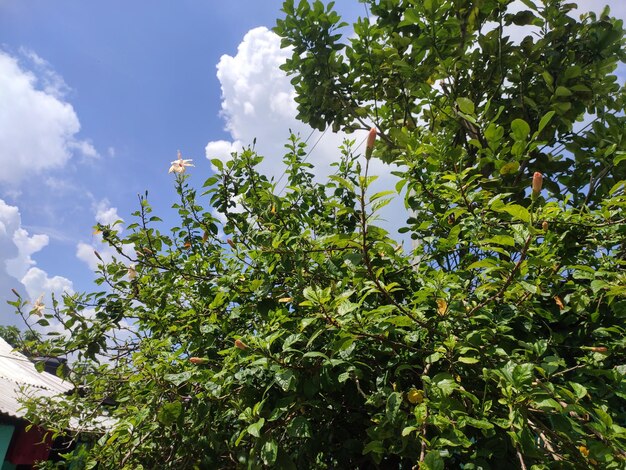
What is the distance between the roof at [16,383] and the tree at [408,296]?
124 inches

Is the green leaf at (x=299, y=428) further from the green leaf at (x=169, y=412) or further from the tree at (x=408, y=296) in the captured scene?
the green leaf at (x=169, y=412)

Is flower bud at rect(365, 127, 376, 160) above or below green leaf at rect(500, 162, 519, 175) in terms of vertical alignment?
below

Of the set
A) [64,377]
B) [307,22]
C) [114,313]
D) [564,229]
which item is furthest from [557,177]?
[64,377]

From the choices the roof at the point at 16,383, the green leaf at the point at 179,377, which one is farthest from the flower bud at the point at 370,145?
the roof at the point at 16,383

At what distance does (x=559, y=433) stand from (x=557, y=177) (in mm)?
1762

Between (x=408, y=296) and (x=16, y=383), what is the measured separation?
204 inches

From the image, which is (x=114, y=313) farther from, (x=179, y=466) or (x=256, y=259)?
(x=256, y=259)

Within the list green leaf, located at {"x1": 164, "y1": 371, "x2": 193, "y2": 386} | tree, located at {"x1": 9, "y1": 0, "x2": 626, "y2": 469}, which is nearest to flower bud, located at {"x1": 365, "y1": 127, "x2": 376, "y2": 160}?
tree, located at {"x1": 9, "y1": 0, "x2": 626, "y2": 469}

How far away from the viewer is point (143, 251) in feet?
8.16

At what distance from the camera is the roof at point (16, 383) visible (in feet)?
17.2

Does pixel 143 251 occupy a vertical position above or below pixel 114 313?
above

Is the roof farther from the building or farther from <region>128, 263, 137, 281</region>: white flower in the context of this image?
<region>128, 263, 137, 281</region>: white flower

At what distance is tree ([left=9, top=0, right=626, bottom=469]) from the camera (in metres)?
1.27

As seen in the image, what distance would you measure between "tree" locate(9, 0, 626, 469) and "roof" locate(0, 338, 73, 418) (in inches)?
124
